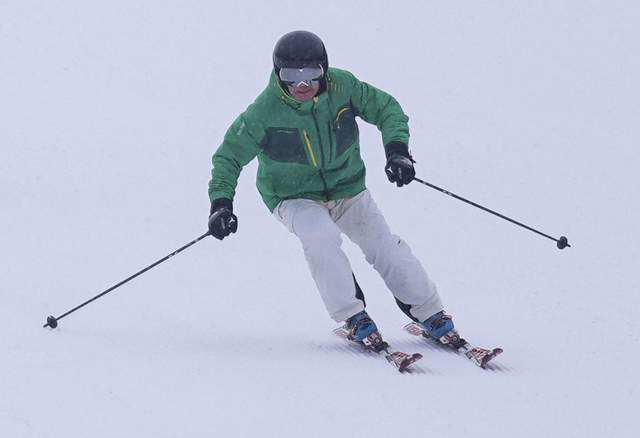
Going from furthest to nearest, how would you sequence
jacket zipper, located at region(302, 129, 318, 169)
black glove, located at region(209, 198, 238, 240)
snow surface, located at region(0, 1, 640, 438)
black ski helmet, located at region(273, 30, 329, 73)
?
jacket zipper, located at region(302, 129, 318, 169), black glove, located at region(209, 198, 238, 240), black ski helmet, located at region(273, 30, 329, 73), snow surface, located at region(0, 1, 640, 438)

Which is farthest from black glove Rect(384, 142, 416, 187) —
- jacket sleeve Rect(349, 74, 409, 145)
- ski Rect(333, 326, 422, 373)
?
ski Rect(333, 326, 422, 373)

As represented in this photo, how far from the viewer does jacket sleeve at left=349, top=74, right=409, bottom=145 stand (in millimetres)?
5578

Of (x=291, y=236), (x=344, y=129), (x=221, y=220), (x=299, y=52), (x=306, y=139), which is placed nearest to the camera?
(x=299, y=52)

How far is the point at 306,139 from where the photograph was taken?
536 cm

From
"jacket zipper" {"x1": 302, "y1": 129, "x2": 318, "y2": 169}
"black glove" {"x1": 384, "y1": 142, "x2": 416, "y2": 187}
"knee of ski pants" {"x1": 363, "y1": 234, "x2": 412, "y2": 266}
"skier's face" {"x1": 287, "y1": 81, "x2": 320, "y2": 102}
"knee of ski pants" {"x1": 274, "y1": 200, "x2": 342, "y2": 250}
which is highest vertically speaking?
"skier's face" {"x1": 287, "y1": 81, "x2": 320, "y2": 102}

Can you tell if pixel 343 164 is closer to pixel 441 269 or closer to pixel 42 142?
pixel 441 269

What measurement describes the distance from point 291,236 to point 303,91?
4394mm

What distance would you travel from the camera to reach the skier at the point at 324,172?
5.23 metres

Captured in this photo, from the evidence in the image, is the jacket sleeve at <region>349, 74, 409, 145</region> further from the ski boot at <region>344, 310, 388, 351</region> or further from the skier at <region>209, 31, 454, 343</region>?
the ski boot at <region>344, 310, 388, 351</region>

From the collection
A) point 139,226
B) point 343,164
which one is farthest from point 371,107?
point 139,226

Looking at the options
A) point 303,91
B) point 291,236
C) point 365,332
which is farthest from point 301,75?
point 291,236

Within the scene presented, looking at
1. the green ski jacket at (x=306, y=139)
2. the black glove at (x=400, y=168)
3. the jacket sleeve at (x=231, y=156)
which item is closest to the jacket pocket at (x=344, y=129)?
the green ski jacket at (x=306, y=139)

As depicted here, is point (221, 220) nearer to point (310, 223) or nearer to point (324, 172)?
point (310, 223)

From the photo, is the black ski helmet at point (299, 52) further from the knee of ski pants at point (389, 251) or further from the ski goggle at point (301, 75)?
the knee of ski pants at point (389, 251)
